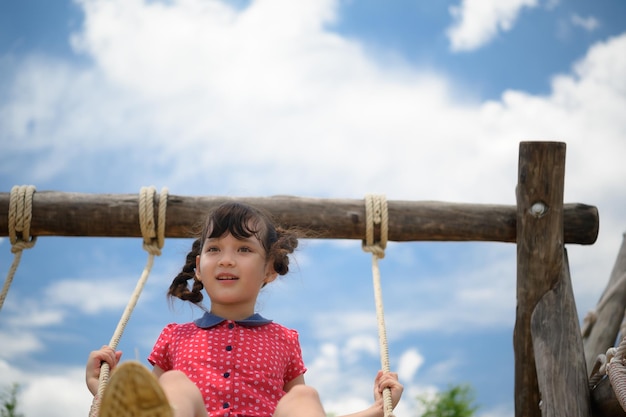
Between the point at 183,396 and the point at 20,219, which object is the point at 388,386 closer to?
the point at 183,396

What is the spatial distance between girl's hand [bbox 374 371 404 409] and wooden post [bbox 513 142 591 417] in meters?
0.92

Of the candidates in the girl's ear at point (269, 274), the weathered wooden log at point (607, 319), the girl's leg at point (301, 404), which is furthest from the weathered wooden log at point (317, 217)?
the girl's leg at point (301, 404)

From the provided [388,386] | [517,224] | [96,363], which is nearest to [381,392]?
[388,386]

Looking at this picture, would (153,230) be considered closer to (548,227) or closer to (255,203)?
(255,203)

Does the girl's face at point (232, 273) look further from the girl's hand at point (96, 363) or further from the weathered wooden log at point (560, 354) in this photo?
the weathered wooden log at point (560, 354)

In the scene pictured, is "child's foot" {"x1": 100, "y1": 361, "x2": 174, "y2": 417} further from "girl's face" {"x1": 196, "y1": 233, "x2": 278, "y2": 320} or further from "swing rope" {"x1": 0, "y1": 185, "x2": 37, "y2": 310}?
"swing rope" {"x1": 0, "y1": 185, "x2": 37, "y2": 310}

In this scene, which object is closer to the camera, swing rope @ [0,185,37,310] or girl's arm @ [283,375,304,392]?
girl's arm @ [283,375,304,392]

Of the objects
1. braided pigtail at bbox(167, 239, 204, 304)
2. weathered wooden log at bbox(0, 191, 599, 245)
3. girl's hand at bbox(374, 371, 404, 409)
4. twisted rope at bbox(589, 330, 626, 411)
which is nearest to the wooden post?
weathered wooden log at bbox(0, 191, 599, 245)

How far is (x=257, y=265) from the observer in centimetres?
254

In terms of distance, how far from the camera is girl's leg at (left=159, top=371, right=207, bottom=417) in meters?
1.94

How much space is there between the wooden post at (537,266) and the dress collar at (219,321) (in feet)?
4.01

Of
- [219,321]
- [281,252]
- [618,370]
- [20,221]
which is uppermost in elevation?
[20,221]

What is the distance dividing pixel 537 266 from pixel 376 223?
67 centimetres

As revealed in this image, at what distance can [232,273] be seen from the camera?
2494 mm
